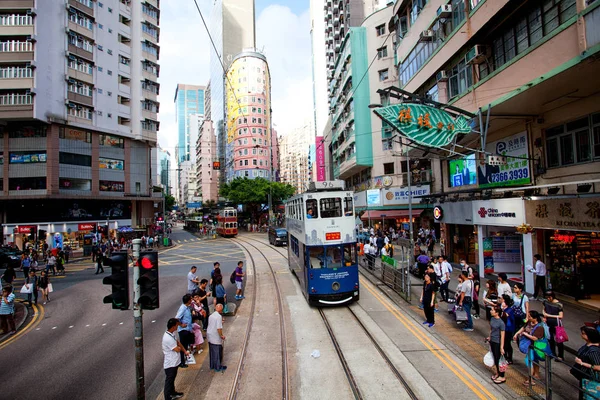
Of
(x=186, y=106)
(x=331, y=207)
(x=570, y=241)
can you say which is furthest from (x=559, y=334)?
(x=186, y=106)

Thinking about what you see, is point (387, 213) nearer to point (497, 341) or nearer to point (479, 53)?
point (479, 53)

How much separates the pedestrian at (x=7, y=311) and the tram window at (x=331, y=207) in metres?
10.8

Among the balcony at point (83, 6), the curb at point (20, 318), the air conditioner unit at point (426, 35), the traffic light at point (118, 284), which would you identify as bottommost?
the curb at point (20, 318)

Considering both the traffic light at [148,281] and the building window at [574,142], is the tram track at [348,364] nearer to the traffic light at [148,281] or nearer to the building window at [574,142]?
the traffic light at [148,281]

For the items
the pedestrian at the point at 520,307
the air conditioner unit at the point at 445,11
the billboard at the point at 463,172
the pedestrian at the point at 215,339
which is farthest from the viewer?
the billboard at the point at 463,172

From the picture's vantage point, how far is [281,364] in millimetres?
7703

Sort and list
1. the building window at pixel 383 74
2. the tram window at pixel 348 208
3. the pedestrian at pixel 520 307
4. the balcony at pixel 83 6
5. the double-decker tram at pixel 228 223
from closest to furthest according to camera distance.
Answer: the pedestrian at pixel 520 307 → the tram window at pixel 348 208 → the balcony at pixel 83 6 → the building window at pixel 383 74 → the double-decker tram at pixel 228 223

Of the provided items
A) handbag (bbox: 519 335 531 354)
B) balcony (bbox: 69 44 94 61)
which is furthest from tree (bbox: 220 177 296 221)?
handbag (bbox: 519 335 531 354)

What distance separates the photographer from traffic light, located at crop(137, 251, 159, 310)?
5.65 metres

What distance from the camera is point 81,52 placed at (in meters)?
36.1

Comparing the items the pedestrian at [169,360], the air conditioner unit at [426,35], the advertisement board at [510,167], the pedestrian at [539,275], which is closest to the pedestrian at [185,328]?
the pedestrian at [169,360]

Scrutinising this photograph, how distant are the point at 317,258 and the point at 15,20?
39146 mm

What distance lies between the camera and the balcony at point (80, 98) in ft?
114

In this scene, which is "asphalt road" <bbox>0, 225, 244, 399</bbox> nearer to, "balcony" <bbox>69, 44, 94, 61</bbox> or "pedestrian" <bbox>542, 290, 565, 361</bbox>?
"pedestrian" <bbox>542, 290, 565, 361</bbox>
